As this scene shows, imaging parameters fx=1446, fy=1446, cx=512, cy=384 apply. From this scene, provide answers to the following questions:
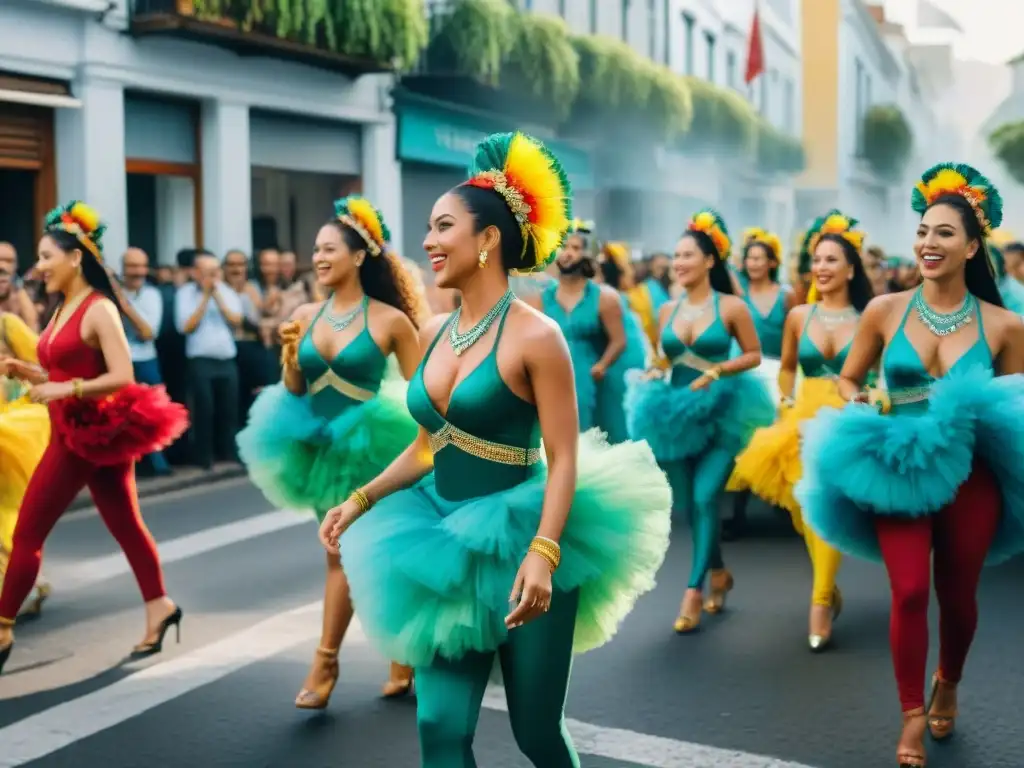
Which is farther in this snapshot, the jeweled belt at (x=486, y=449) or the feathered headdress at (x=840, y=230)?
the feathered headdress at (x=840, y=230)

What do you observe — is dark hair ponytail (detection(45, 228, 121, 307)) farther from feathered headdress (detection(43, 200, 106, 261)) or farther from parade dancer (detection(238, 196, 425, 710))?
parade dancer (detection(238, 196, 425, 710))

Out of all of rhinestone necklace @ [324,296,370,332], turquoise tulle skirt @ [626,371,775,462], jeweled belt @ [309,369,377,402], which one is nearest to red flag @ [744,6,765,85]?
turquoise tulle skirt @ [626,371,775,462]

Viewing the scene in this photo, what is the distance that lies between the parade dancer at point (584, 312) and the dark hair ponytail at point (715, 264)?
222 centimetres

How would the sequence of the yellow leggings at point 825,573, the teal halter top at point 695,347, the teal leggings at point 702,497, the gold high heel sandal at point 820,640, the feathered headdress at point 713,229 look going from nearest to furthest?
1. the gold high heel sandal at point 820,640
2. the yellow leggings at point 825,573
3. the teal leggings at point 702,497
4. the teal halter top at point 695,347
5. the feathered headdress at point 713,229

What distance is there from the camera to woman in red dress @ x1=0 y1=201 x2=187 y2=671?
20.9 ft

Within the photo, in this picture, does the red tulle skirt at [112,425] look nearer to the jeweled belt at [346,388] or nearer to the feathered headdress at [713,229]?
the jeweled belt at [346,388]

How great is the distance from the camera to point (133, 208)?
16.2 meters

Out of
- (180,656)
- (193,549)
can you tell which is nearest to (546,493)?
(180,656)

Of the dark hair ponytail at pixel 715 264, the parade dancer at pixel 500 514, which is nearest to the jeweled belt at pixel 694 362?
the dark hair ponytail at pixel 715 264

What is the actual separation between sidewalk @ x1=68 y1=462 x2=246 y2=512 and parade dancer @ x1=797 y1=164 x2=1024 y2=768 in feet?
25.1

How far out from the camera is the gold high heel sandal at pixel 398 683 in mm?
5941

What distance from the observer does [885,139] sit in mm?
61062

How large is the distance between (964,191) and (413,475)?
244 centimetres

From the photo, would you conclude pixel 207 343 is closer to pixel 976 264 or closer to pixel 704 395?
pixel 704 395
